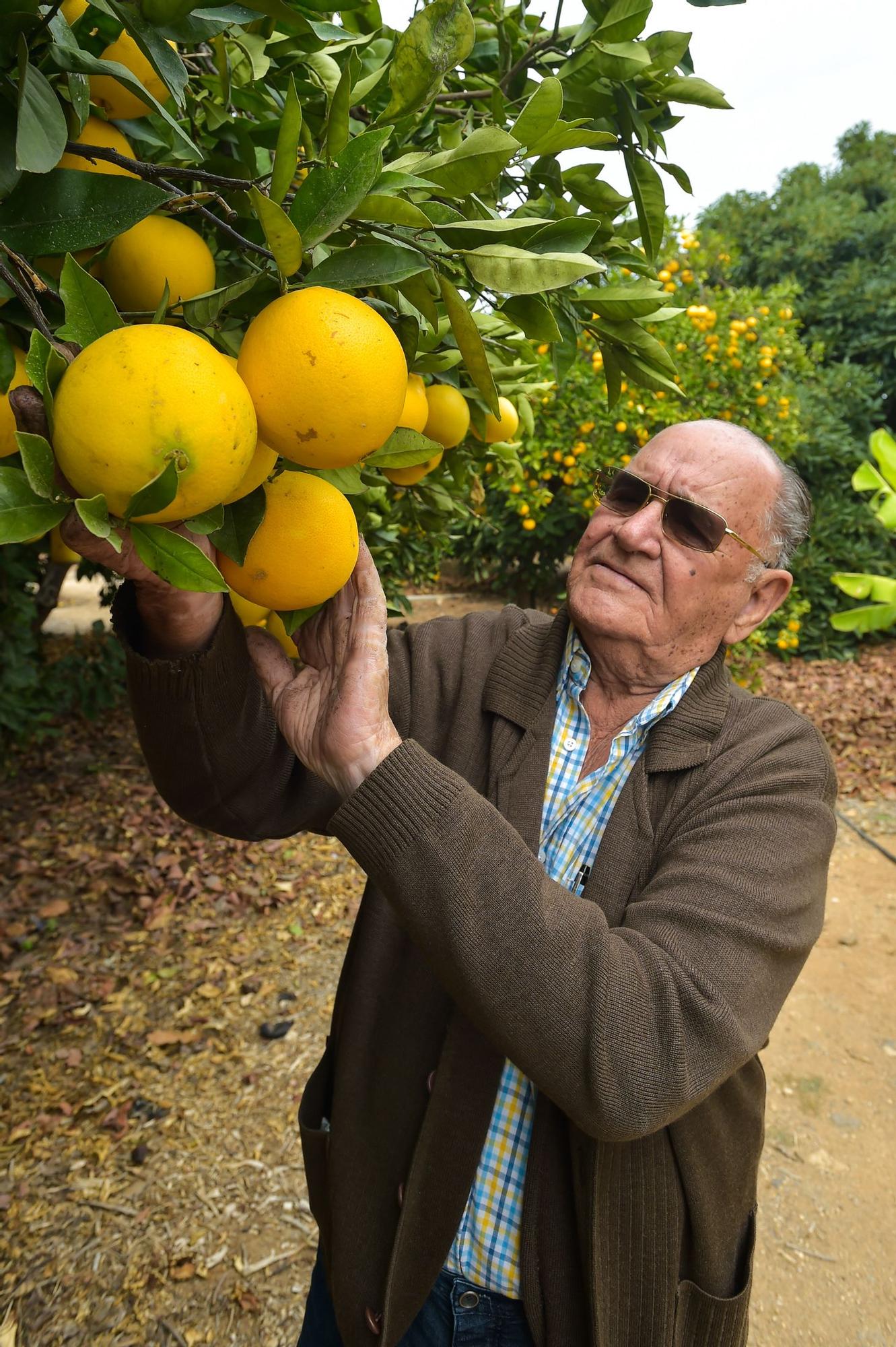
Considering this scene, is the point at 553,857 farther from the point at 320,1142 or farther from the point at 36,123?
the point at 36,123

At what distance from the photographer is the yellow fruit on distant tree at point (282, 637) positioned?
128cm

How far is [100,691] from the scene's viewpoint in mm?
5184

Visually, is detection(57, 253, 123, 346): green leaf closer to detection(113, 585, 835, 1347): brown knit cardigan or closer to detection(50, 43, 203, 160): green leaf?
detection(50, 43, 203, 160): green leaf

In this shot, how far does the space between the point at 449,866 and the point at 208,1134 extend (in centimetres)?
257

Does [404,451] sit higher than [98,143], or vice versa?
[98,143]

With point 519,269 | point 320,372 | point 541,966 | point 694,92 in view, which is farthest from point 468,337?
point 541,966

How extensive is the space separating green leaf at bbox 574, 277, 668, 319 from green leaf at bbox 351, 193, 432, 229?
39 centimetres

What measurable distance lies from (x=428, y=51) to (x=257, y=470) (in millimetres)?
392

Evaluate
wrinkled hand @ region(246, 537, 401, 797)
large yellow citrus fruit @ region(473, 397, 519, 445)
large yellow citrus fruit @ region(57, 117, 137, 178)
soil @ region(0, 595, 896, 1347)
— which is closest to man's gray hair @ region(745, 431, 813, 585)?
large yellow citrus fruit @ region(473, 397, 519, 445)

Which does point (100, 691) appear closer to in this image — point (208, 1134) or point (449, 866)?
point (208, 1134)

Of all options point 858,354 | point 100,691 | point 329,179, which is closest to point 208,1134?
point 100,691

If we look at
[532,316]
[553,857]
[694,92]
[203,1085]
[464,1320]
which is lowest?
[203,1085]

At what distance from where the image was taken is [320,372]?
25.0 inches

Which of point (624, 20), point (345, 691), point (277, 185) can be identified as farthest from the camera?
point (345, 691)
